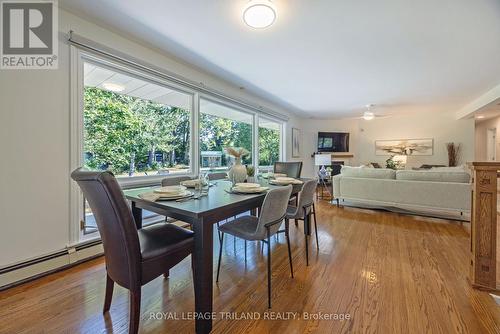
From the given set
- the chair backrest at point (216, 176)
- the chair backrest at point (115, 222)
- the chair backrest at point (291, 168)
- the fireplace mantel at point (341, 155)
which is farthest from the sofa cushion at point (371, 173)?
the chair backrest at point (115, 222)

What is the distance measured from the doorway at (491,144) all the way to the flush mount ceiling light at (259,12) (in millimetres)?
9471

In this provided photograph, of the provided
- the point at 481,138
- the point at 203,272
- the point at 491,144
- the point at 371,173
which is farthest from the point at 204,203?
the point at 481,138

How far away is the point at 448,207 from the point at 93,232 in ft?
15.7

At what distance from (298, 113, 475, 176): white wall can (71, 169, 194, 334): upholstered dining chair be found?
6.70 metres

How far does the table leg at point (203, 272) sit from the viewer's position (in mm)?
1229

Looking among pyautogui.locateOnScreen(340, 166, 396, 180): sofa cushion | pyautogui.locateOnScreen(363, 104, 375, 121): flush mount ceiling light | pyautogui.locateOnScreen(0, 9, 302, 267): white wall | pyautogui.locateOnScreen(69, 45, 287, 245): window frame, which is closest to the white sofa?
pyautogui.locateOnScreen(340, 166, 396, 180): sofa cushion

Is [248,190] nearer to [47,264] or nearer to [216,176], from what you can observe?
[216,176]

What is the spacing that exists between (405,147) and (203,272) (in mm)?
7996

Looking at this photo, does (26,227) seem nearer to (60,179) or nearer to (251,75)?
(60,179)

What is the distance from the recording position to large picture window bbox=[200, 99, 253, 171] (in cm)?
372

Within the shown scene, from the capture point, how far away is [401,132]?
7246mm

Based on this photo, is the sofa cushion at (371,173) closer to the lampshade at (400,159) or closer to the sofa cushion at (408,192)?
the sofa cushion at (408,192)

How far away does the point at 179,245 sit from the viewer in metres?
1.33

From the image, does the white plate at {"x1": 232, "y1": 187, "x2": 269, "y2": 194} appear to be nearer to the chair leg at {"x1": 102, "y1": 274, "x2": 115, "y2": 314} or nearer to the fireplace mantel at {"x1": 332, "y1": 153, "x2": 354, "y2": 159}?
the chair leg at {"x1": 102, "y1": 274, "x2": 115, "y2": 314}
